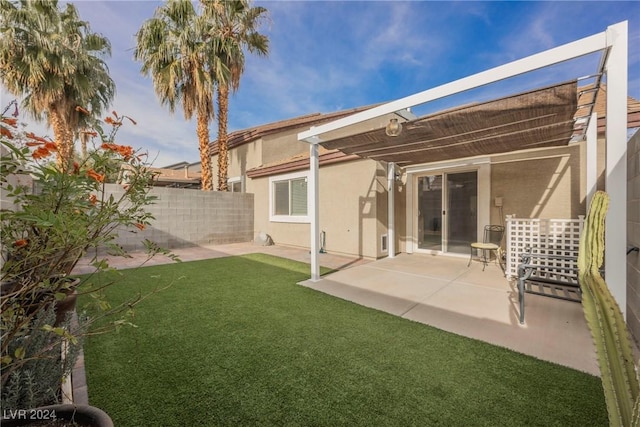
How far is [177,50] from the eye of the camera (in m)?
11.2

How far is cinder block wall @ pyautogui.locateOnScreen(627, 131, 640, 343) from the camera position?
10.2 ft

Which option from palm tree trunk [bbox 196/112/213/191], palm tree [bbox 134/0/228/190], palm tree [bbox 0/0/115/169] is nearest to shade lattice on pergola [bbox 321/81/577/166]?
palm tree trunk [bbox 196/112/213/191]

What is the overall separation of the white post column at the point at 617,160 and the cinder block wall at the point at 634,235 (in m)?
0.38

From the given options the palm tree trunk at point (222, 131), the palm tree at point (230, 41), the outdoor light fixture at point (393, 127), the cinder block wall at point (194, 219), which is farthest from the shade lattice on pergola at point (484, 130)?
the palm tree at point (230, 41)

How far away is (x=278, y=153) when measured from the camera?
1398cm

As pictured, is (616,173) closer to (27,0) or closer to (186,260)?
(186,260)

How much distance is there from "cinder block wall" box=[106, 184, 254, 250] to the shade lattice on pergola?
721 cm

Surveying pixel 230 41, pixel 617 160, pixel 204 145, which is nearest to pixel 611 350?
pixel 617 160

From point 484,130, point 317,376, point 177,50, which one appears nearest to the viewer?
point 317,376

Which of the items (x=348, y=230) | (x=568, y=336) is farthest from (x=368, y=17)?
(x=568, y=336)

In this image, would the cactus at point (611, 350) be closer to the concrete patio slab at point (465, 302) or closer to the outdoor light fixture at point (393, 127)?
the concrete patio slab at point (465, 302)

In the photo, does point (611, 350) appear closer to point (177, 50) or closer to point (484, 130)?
point (484, 130)

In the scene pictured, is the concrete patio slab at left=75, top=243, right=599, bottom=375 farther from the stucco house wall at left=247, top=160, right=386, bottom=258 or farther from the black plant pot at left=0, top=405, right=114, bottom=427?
the black plant pot at left=0, top=405, right=114, bottom=427

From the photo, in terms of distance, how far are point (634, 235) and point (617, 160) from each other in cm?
107
